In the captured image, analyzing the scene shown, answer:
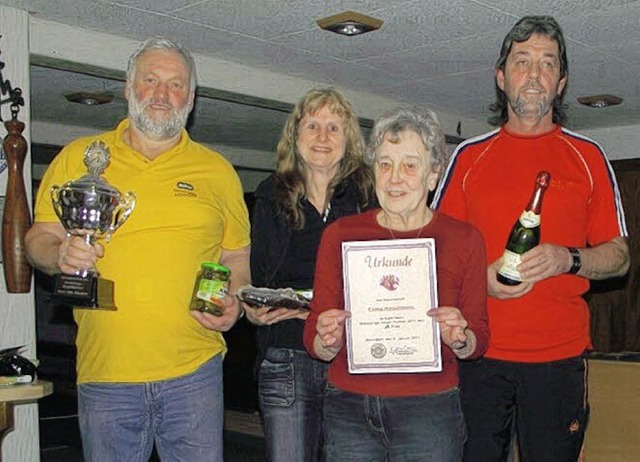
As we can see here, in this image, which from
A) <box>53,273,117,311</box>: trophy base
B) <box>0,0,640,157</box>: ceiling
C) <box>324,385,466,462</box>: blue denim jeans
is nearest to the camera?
<box>324,385,466,462</box>: blue denim jeans

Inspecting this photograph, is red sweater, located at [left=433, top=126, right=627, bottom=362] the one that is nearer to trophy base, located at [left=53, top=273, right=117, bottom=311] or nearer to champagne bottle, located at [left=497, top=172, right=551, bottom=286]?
champagne bottle, located at [left=497, top=172, right=551, bottom=286]

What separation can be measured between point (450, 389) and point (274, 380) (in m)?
0.61

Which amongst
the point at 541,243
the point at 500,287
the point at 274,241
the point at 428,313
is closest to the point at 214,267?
the point at 274,241

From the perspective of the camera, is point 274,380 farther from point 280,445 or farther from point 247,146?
point 247,146

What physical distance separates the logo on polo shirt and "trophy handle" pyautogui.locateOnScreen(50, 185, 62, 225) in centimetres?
30

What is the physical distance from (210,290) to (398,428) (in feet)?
2.01

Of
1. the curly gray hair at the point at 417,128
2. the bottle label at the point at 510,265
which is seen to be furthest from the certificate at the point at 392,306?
Answer: the bottle label at the point at 510,265

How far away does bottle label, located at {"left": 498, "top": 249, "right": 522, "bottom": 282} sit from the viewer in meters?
2.22

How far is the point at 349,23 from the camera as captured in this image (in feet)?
13.4

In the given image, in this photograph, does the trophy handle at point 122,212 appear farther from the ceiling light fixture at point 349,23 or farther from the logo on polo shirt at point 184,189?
the ceiling light fixture at point 349,23

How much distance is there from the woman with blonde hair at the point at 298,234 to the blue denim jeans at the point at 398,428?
0.40 meters

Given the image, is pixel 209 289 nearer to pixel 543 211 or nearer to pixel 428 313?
pixel 428 313

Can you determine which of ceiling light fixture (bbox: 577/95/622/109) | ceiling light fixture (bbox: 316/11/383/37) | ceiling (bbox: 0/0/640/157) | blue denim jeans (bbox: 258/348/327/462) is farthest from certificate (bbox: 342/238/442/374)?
ceiling light fixture (bbox: 577/95/622/109)

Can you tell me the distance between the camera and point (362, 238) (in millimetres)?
2035
